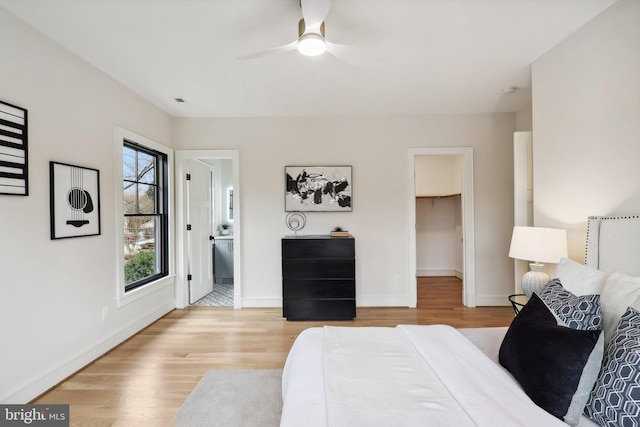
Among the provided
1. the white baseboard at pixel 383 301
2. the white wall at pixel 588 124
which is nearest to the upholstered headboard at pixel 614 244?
the white wall at pixel 588 124

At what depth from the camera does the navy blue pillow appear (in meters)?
1.01

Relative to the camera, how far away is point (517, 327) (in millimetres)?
1325

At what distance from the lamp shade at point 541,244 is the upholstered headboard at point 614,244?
0.23m

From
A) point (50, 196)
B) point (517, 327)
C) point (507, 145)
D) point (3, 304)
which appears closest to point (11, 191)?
point (50, 196)

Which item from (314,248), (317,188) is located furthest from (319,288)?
(317,188)

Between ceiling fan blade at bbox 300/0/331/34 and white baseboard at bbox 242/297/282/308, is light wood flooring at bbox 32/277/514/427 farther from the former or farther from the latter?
ceiling fan blade at bbox 300/0/331/34

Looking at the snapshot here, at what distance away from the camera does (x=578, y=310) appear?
1.21 meters

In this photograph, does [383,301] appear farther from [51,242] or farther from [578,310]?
[51,242]

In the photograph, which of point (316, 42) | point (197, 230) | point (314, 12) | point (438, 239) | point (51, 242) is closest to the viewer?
point (314, 12)

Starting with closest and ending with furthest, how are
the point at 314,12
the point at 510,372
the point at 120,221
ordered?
the point at 510,372, the point at 314,12, the point at 120,221

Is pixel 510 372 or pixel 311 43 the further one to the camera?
pixel 311 43

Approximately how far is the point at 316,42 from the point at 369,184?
7.53 ft

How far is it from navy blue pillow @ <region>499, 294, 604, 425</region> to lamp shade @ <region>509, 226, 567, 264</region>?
1.11m

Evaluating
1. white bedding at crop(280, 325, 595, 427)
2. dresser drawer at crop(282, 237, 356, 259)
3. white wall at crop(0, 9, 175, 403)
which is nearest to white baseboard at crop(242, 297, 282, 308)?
dresser drawer at crop(282, 237, 356, 259)
